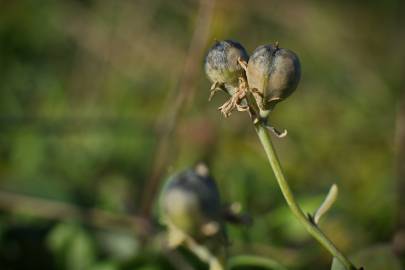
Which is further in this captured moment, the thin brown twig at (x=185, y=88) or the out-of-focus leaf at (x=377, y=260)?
the thin brown twig at (x=185, y=88)

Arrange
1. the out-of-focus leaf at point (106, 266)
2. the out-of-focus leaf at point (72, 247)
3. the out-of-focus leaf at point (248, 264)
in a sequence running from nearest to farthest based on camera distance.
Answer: the out-of-focus leaf at point (248, 264), the out-of-focus leaf at point (106, 266), the out-of-focus leaf at point (72, 247)

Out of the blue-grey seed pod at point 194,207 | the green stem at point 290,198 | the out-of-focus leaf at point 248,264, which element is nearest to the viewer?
the green stem at point 290,198

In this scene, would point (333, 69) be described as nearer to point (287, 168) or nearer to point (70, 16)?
point (287, 168)

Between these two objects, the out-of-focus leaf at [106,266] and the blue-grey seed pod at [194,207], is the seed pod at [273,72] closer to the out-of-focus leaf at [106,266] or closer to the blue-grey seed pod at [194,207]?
the blue-grey seed pod at [194,207]

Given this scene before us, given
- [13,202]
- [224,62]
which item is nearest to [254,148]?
[13,202]

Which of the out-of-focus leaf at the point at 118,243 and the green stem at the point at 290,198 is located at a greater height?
the out-of-focus leaf at the point at 118,243

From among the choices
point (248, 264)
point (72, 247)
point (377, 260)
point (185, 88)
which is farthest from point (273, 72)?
point (185, 88)

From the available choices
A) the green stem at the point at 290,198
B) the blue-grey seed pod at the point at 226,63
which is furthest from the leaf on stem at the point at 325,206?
the blue-grey seed pod at the point at 226,63
